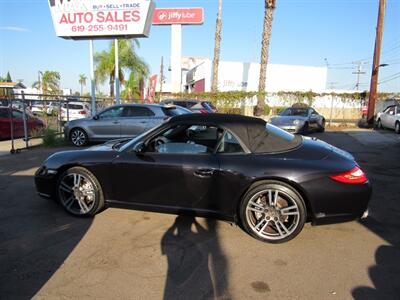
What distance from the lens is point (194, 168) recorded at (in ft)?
13.1

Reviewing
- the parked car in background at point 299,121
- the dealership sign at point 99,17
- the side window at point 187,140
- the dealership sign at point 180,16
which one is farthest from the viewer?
the dealership sign at point 180,16

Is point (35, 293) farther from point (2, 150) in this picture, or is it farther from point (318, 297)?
point (2, 150)

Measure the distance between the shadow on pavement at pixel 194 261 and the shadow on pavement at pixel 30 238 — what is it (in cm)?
111

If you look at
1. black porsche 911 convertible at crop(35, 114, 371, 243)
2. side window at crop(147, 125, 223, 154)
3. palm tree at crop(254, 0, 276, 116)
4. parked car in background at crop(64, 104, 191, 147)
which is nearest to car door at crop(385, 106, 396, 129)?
palm tree at crop(254, 0, 276, 116)

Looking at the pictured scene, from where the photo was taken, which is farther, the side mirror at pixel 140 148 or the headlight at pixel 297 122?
the headlight at pixel 297 122

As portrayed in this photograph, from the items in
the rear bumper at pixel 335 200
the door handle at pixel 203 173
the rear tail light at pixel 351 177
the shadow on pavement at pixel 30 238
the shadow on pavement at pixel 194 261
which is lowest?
the shadow on pavement at pixel 30 238

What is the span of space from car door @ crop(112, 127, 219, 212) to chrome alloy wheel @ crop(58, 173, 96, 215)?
1.33 feet

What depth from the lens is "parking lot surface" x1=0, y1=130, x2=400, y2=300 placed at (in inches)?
A: 115

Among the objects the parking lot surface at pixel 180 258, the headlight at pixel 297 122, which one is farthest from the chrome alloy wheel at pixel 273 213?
the headlight at pixel 297 122

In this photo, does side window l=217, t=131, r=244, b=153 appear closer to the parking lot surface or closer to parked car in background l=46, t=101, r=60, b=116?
the parking lot surface

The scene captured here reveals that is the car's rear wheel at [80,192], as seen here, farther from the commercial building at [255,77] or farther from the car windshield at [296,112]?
the commercial building at [255,77]

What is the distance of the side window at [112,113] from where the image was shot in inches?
437

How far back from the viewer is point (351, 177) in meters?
3.73

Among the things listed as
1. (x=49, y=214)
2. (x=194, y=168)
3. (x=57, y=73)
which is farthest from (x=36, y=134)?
(x=57, y=73)
